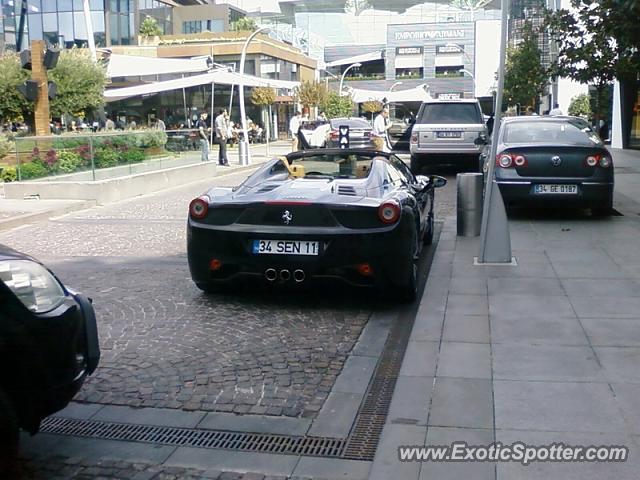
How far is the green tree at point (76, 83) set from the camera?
24047mm

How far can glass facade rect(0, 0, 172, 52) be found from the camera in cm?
5544

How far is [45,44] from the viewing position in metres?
20.5

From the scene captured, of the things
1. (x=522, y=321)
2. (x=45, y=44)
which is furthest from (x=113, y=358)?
(x=45, y=44)

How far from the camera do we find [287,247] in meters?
6.42

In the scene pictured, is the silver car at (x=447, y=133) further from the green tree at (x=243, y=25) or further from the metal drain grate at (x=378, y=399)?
the green tree at (x=243, y=25)

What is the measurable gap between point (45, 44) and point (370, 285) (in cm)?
1685

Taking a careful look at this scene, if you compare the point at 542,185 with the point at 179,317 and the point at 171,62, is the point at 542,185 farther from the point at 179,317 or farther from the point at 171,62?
the point at 171,62

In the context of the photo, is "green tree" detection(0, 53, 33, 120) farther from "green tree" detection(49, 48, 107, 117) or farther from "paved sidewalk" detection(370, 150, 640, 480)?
"paved sidewalk" detection(370, 150, 640, 480)

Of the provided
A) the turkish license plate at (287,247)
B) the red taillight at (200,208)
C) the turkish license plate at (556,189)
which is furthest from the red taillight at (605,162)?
the red taillight at (200,208)

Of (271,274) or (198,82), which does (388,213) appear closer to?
(271,274)

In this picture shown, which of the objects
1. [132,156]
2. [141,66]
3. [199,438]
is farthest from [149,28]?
[199,438]

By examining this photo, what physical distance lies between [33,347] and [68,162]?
13226 mm
